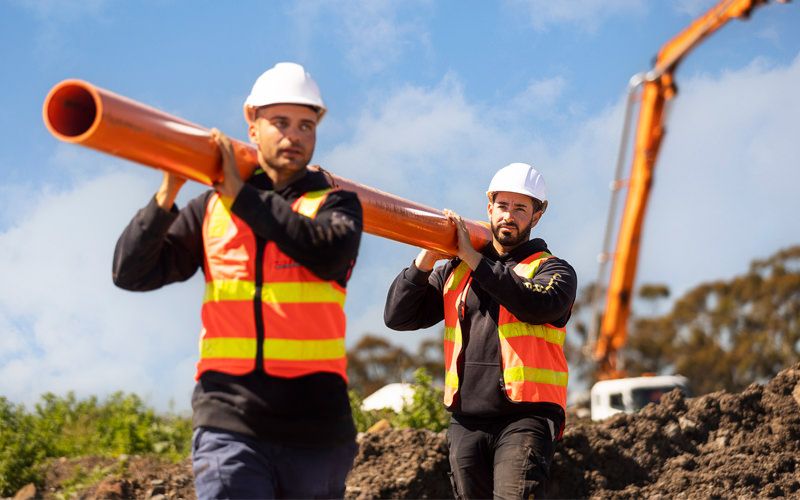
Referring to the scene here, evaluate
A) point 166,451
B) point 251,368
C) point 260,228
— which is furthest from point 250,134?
point 166,451

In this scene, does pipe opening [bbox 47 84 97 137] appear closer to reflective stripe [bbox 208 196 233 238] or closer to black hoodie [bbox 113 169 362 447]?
black hoodie [bbox 113 169 362 447]

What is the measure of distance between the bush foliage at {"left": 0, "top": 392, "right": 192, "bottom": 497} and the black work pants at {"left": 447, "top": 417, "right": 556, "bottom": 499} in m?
5.20

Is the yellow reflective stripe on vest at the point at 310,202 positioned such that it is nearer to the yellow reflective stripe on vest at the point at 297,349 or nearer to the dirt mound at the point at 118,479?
the yellow reflective stripe on vest at the point at 297,349

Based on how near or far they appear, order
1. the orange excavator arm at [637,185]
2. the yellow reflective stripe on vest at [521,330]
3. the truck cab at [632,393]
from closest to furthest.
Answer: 1. the yellow reflective stripe on vest at [521,330]
2. the truck cab at [632,393]
3. the orange excavator arm at [637,185]

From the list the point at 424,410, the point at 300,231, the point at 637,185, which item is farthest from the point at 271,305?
the point at 637,185

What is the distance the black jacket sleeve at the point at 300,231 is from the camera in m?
3.80

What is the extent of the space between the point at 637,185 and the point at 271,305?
1664 centimetres

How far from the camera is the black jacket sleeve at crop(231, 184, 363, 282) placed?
12.5 ft

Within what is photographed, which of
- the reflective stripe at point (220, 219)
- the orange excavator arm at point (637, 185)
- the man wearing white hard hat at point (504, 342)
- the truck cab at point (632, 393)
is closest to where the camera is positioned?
the reflective stripe at point (220, 219)

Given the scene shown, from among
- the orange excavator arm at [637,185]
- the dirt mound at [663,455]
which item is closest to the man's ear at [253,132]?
the dirt mound at [663,455]

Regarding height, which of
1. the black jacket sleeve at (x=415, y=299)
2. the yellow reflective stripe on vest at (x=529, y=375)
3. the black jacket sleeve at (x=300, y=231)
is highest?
the black jacket sleeve at (x=415, y=299)

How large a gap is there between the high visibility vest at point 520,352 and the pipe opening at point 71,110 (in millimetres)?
2479

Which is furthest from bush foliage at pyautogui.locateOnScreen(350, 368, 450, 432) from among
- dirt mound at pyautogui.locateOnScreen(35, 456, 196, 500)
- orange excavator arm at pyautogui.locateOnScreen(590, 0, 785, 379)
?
orange excavator arm at pyautogui.locateOnScreen(590, 0, 785, 379)

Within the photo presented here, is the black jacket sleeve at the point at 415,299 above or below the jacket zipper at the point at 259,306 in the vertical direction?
above
